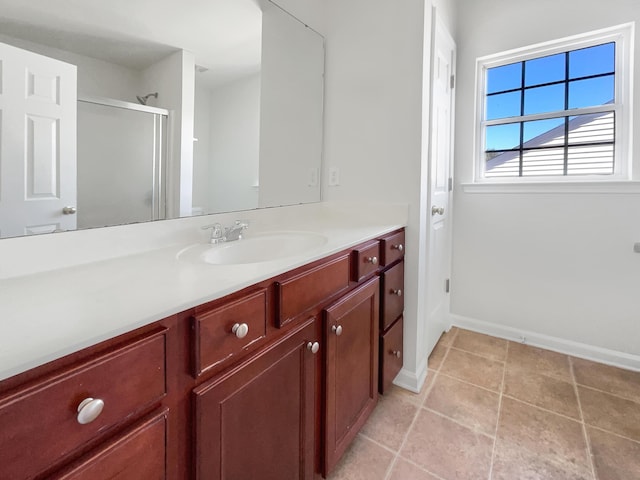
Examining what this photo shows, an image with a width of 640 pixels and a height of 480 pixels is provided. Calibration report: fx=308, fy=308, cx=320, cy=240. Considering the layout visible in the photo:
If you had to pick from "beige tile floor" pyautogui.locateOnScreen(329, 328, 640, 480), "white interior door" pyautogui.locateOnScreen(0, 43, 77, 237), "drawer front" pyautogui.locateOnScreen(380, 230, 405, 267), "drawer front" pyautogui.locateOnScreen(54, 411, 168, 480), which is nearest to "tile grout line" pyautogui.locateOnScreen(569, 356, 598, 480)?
"beige tile floor" pyautogui.locateOnScreen(329, 328, 640, 480)

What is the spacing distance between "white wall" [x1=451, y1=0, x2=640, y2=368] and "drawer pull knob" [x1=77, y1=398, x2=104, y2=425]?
241 cm

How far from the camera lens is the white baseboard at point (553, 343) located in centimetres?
188

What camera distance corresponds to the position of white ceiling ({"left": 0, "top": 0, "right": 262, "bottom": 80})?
776mm

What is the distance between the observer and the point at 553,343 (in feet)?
6.86

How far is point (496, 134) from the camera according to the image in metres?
2.29

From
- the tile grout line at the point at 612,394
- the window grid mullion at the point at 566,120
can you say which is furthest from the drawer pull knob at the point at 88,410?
the window grid mullion at the point at 566,120

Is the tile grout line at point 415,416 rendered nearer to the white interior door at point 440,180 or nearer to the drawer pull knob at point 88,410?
the white interior door at point 440,180

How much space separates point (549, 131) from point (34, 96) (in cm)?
267

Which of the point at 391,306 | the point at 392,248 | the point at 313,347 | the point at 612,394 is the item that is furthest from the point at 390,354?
the point at 612,394

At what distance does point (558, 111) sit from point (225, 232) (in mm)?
2303

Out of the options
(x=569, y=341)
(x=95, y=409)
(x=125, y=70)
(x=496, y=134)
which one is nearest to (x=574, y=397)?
(x=569, y=341)

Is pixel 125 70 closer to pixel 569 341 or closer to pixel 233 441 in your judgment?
pixel 233 441

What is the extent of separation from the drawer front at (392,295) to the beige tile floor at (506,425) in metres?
0.46

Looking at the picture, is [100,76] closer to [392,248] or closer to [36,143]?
[36,143]
